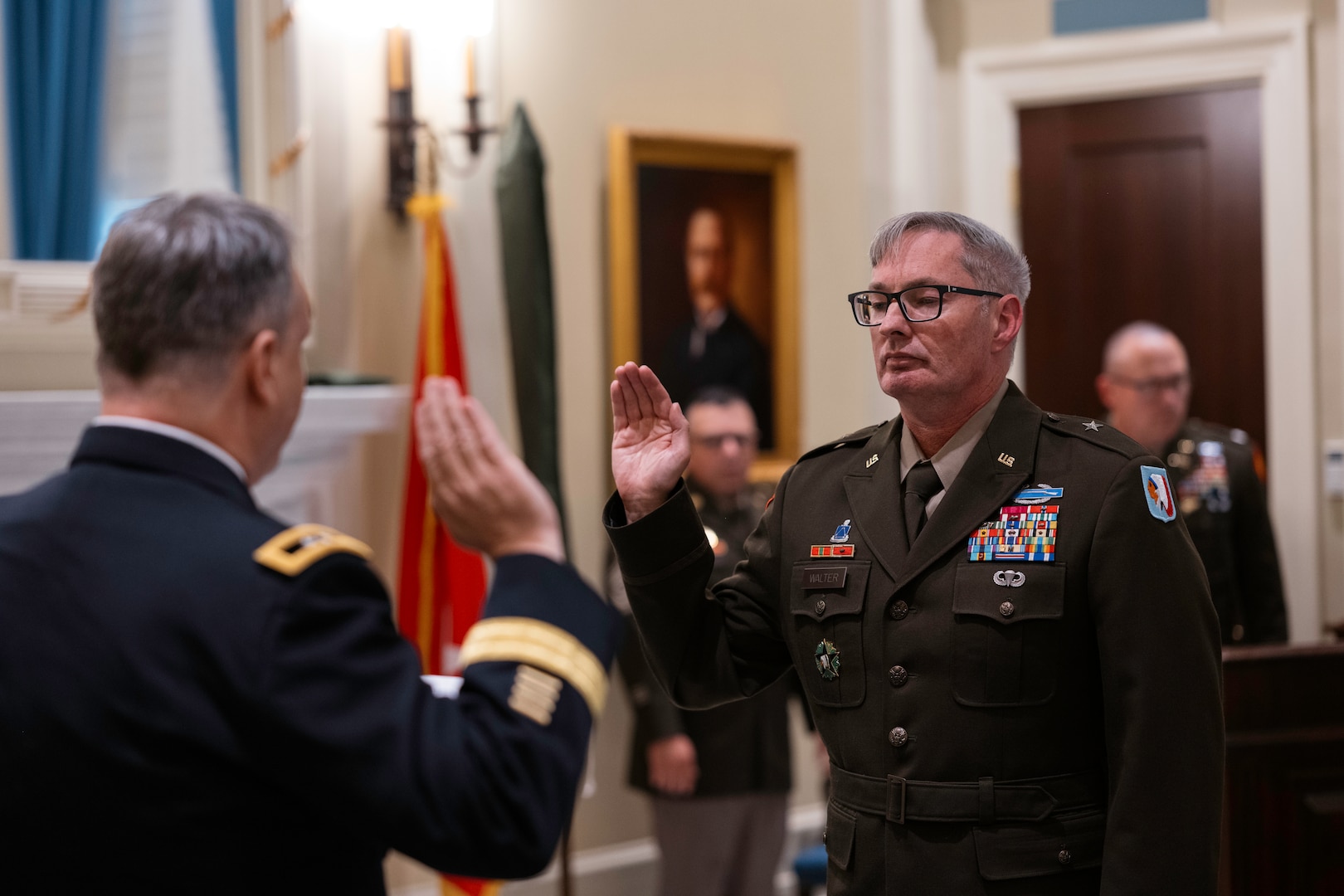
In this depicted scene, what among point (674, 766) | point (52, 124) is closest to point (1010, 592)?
point (674, 766)

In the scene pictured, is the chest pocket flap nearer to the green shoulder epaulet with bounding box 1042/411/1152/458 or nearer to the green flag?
the green shoulder epaulet with bounding box 1042/411/1152/458

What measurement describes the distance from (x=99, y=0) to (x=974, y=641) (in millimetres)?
2770

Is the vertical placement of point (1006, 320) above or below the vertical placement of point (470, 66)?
below

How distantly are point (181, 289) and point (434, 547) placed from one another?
99.5 inches

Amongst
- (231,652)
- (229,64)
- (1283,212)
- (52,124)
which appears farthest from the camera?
(1283,212)

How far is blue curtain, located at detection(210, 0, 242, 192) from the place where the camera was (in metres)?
3.57

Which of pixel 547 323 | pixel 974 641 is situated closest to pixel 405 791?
pixel 974 641

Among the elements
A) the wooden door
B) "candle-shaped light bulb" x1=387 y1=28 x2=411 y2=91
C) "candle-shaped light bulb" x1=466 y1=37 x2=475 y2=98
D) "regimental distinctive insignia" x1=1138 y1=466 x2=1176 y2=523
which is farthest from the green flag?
"regimental distinctive insignia" x1=1138 y1=466 x2=1176 y2=523

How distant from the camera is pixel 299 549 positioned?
1139 millimetres

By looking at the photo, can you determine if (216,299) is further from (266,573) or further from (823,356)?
(823,356)

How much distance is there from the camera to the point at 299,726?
108 centimetres

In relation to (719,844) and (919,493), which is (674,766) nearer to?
(719,844)

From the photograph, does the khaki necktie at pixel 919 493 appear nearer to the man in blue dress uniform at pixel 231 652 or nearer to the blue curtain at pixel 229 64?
the man in blue dress uniform at pixel 231 652

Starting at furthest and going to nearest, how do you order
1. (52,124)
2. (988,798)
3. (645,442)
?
(52,124), (645,442), (988,798)
